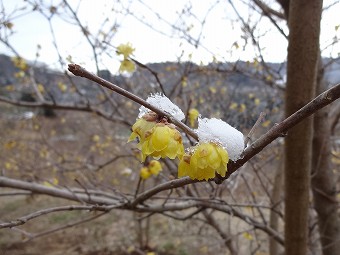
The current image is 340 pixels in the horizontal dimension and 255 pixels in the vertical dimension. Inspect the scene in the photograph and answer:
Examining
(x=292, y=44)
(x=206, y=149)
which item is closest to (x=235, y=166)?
(x=206, y=149)

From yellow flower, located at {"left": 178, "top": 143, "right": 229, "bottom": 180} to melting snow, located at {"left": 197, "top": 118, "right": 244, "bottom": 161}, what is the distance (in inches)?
1.1

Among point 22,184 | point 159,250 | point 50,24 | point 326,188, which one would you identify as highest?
point 50,24

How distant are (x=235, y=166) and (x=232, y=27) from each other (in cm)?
249

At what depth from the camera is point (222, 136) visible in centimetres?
86

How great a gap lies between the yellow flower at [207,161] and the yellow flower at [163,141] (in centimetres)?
4

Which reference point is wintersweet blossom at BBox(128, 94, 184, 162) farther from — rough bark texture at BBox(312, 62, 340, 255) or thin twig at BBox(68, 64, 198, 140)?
rough bark texture at BBox(312, 62, 340, 255)

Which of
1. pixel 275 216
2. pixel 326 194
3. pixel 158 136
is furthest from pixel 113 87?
pixel 275 216

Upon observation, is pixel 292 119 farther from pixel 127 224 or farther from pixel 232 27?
pixel 127 224

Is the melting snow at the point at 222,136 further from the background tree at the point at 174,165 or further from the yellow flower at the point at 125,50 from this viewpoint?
the yellow flower at the point at 125,50

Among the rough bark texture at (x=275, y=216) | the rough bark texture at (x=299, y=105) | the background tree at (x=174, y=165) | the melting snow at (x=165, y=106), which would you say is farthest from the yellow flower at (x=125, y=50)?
the rough bark texture at (x=275, y=216)

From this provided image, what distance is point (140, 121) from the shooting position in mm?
843

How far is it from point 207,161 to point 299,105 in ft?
2.50

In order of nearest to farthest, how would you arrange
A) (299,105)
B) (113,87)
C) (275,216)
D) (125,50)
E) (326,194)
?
(113,87) < (299,105) < (326,194) < (125,50) < (275,216)

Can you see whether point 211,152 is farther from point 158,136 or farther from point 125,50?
point 125,50
